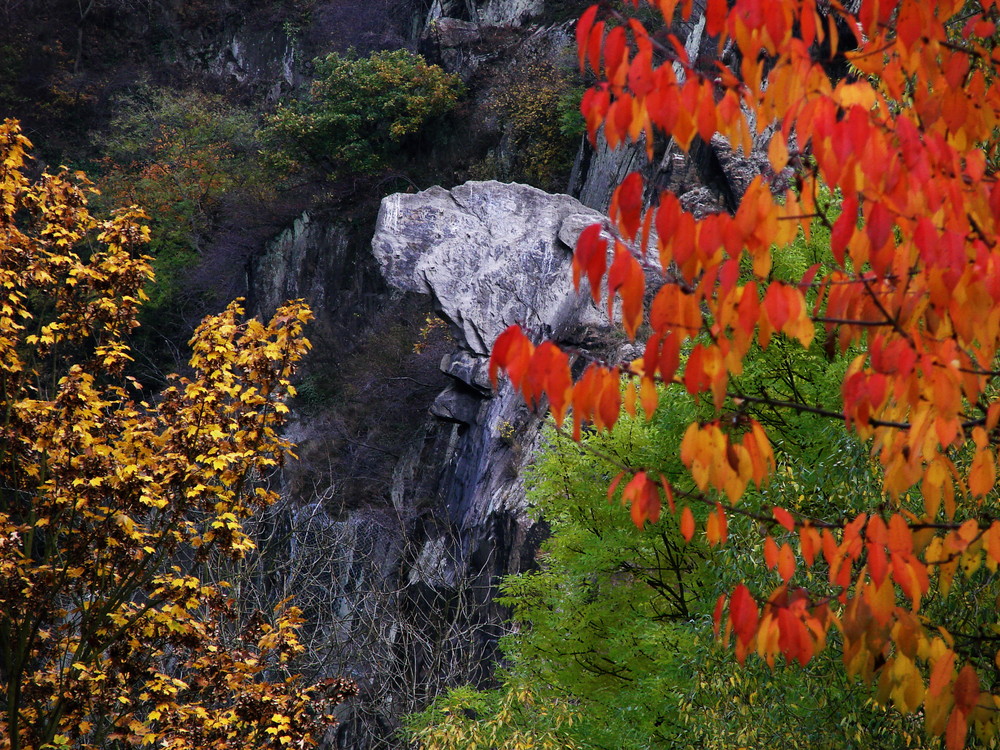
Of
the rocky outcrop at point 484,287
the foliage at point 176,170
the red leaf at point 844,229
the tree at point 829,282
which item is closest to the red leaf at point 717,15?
the tree at point 829,282

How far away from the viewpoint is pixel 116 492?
7.54 metres

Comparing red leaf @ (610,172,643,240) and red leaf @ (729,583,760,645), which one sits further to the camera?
red leaf @ (729,583,760,645)

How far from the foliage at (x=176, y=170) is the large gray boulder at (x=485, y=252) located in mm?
12771

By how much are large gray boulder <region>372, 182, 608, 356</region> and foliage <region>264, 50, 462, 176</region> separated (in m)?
7.72

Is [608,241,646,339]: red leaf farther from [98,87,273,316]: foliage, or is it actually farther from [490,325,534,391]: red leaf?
[98,87,273,316]: foliage

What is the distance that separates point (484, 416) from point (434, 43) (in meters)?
15.5

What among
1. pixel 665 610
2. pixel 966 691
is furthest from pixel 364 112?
pixel 966 691

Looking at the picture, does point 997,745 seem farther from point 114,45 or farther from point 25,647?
point 114,45

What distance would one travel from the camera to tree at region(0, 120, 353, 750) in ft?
24.9

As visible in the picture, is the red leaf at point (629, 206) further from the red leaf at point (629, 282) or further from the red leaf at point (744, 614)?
the red leaf at point (744, 614)

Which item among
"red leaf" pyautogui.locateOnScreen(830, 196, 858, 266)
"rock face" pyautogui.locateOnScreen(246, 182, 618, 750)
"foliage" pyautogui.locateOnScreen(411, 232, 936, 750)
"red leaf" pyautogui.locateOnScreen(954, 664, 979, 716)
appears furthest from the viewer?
"rock face" pyautogui.locateOnScreen(246, 182, 618, 750)

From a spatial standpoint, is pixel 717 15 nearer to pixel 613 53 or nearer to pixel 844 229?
pixel 613 53

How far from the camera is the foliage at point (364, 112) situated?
2750cm

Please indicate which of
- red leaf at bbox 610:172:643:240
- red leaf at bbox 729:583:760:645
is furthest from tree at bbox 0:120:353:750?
red leaf at bbox 610:172:643:240
